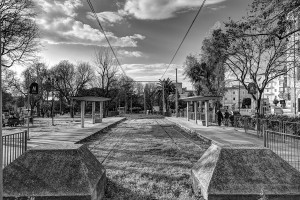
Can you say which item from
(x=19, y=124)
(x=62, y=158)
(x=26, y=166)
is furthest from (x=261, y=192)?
(x=19, y=124)

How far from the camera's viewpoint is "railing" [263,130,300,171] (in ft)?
25.6

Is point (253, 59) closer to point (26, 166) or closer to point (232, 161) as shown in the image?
point (232, 161)

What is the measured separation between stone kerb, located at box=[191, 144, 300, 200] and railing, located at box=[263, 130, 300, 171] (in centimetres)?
282

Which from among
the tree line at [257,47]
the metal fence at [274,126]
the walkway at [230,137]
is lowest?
the walkway at [230,137]

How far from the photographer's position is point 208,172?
16.8 ft

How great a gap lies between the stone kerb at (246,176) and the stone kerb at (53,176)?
208cm

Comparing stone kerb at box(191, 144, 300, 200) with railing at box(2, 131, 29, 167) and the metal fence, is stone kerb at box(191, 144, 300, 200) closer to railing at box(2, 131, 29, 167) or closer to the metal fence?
railing at box(2, 131, 29, 167)

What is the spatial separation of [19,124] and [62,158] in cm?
3199

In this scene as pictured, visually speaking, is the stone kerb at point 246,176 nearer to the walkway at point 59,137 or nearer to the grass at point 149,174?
the grass at point 149,174

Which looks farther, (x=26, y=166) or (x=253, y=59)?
(x=253, y=59)

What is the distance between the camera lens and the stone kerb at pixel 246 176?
15.2ft

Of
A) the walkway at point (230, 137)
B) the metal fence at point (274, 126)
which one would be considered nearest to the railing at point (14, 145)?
Answer: the walkway at point (230, 137)

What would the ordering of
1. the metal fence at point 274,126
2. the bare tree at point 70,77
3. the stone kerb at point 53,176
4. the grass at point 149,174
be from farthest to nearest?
1. the bare tree at point 70,77
2. the metal fence at point 274,126
3. the grass at point 149,174
4. the stone kerb at point 53,176

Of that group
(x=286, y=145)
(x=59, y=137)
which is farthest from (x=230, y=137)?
(x=59, y=137)
